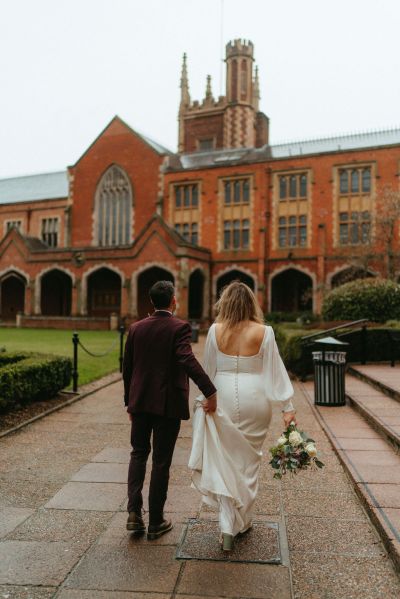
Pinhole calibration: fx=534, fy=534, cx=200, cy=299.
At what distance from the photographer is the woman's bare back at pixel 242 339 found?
372cm

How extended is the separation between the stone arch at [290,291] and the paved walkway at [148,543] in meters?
28.6

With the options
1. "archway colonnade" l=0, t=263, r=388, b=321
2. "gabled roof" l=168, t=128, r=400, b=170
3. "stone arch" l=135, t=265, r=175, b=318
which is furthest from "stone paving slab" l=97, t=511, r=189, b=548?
"gabled roof" l=168, t=128, r=400, b=170

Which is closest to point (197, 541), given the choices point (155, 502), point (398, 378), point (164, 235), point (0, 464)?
point (155, 502)

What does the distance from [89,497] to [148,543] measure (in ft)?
3.76

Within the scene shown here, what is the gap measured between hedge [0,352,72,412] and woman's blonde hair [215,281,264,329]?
4.83m

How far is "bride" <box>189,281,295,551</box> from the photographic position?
3535 millimetres

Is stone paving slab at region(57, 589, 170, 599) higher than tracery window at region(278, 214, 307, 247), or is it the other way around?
tracery window at region(278, 214, 307, 247)

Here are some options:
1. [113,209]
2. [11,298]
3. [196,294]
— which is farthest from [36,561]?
[11,298]

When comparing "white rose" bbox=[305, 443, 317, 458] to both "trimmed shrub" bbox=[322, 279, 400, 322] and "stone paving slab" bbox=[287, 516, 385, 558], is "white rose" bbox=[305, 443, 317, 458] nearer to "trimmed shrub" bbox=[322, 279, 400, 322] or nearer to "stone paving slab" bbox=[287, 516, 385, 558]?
"stone paving slab" bbox=[287, 516, 385, 558]

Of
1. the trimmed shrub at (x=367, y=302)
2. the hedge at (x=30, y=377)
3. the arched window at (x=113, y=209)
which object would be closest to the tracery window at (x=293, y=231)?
the arched window at (x=113, y=209)

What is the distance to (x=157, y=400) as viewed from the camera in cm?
371

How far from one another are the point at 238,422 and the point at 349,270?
29314 mm

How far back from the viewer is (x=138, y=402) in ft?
12.3

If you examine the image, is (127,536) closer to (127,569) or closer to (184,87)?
(127,569)
